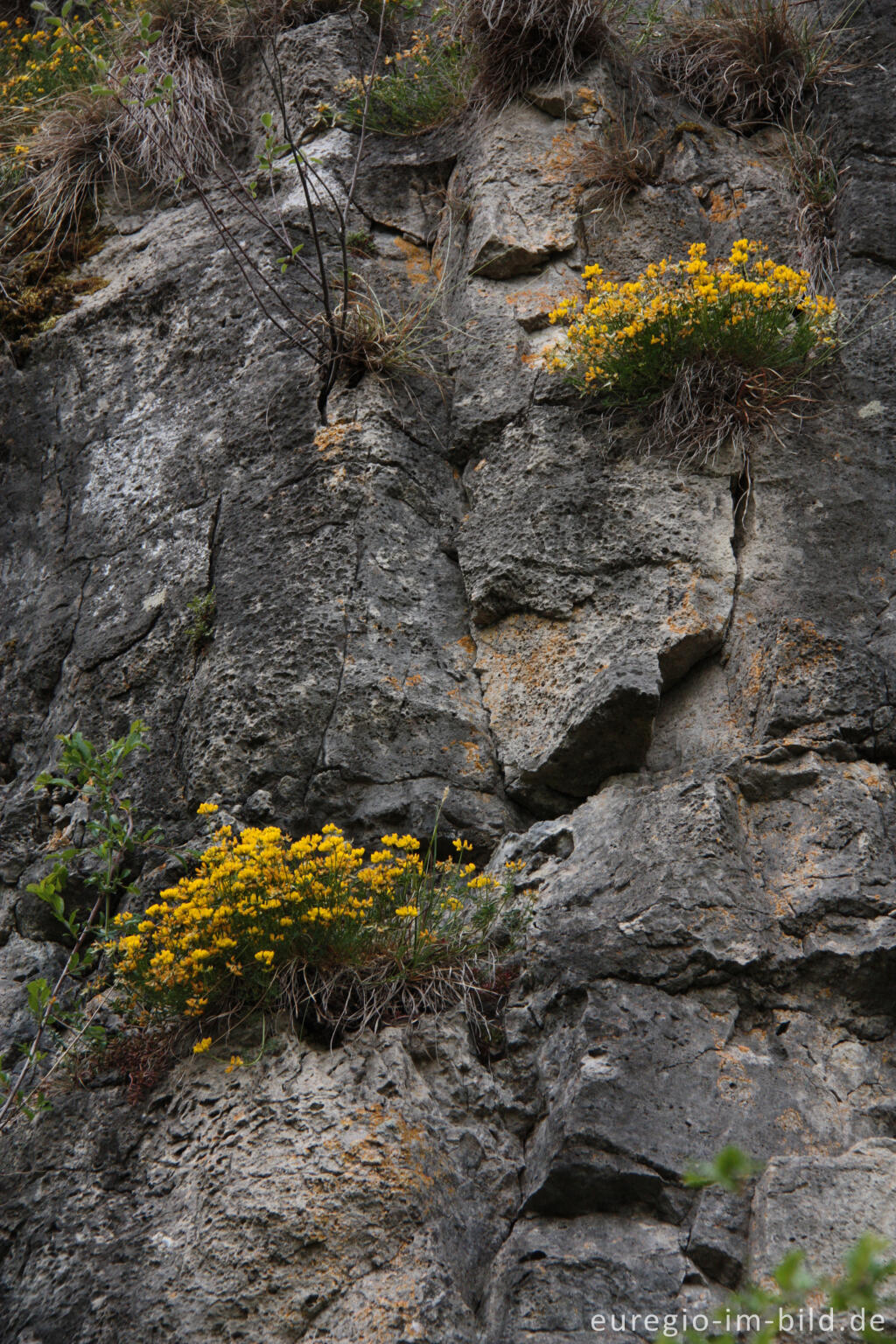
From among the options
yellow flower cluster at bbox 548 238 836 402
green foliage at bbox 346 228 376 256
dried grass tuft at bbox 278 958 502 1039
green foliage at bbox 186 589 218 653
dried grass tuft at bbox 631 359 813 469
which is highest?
green foliage at bbox 346 228 376 256

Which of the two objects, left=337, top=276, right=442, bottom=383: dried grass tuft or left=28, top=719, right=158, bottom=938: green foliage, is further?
Result: left=337, top=276, right=442, bottom=383: dried grass tuft

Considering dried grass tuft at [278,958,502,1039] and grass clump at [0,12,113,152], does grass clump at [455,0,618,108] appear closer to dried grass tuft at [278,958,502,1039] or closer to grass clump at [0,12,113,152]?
grass clump at [0,12,113,152]

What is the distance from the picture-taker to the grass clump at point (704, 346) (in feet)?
13.0

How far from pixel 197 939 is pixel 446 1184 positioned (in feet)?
3.12

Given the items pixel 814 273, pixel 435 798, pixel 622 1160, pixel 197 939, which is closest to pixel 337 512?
pixel 435 798

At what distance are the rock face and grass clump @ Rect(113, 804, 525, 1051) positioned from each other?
5.2 inches

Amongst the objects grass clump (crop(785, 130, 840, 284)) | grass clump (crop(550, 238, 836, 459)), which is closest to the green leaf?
grass clump (crop(550, 238, 836, 459))

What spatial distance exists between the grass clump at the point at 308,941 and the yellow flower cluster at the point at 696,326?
2.05 metres

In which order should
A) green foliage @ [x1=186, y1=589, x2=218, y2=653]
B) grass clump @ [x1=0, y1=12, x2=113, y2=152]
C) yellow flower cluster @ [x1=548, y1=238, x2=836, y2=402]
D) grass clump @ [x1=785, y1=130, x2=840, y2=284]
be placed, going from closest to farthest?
yellow flower cluster @ [x1=548, y1=238, x2=836, y2=402] → green foliage @ [x1=186, y1=589, x2=218, y2=653] → grass clump @ [x1=785, y1=130, x2=840, y2=284] → grass clump @ [x1=0, y1=12, x2=113, y2=152]

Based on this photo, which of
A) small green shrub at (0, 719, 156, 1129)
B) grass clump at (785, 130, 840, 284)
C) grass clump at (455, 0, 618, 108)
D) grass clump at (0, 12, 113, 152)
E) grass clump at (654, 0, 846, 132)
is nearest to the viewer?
small green shrub at (0, 719, 156, 1129)

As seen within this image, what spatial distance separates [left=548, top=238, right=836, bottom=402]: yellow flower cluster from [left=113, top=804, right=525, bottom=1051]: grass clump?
2055 millimetres

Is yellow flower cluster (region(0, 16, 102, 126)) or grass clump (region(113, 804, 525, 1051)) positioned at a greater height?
yellow flower cluster (region(0, 16, 102, 126))

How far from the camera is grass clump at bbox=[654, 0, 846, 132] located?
16.5 ft

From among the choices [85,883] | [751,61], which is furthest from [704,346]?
[85,883]
